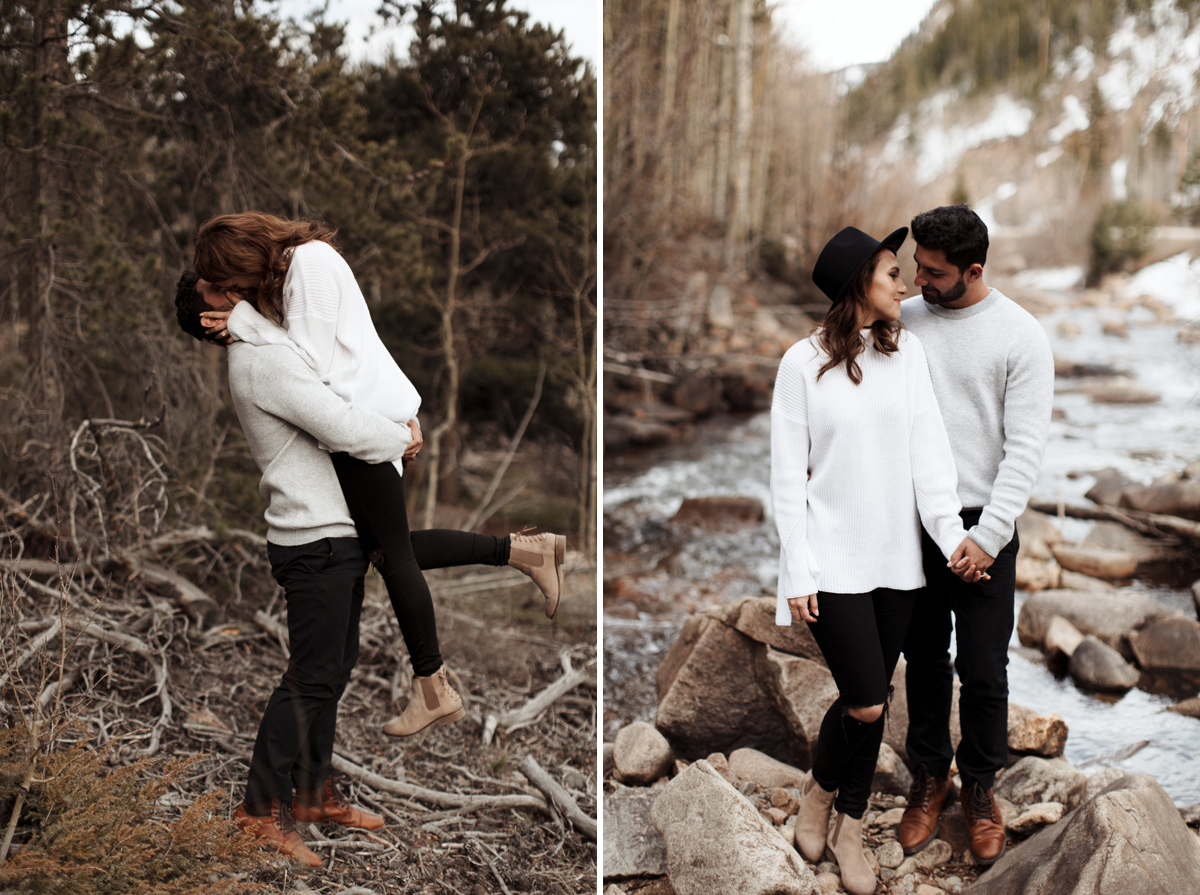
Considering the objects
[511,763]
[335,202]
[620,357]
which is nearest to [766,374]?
[620,357]

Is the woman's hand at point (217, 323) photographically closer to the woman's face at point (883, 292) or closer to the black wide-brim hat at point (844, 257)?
the black wide-brim hat at point (844, 257)

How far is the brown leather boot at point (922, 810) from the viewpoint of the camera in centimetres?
239

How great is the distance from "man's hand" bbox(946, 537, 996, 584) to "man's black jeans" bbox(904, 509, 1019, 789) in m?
0.12

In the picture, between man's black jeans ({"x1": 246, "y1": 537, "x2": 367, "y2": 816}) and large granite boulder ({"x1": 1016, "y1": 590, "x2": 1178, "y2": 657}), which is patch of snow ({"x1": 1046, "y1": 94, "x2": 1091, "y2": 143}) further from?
man's black jeans ({"x1": 246, "y1": 537, "x2": 367, "y2": 816})

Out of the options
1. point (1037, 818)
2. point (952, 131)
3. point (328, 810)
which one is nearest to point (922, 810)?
point (1037, 818)

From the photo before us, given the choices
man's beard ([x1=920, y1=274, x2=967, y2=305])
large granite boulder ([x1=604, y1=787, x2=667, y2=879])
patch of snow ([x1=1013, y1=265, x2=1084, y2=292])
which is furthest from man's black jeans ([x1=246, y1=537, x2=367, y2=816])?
patch of snow ([x1=1013, y1=265, x2=1084, y2=292])

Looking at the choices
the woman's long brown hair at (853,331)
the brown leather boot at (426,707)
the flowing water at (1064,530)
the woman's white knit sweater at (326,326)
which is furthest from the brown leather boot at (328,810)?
the woman's long brown hair at (853,331)

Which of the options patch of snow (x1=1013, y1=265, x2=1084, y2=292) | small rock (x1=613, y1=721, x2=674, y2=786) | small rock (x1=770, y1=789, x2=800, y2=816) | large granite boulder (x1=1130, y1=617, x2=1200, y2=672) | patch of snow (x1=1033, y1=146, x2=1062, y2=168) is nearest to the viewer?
small rock (x1=770, y1=789, x2=800, y2=816)

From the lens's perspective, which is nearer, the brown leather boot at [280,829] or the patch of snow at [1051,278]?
the brown leather boot at [280,829]

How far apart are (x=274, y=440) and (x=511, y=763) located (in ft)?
5.91

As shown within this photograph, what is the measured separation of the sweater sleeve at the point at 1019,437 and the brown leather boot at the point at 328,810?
6.03 feet

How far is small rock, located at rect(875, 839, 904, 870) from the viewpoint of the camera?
238 cm

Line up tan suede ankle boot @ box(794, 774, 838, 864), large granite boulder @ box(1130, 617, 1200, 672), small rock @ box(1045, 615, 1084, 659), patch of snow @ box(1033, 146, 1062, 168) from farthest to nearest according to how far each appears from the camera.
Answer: patch of snow @ box(1033, 146, 1062, 168) → small rock @ box(1045, 615, 1084, 659) → large granite boulder @ box(1130, 617, 1200, 672) → tan suede ankle boot @ box(794, 774, 838, 864)

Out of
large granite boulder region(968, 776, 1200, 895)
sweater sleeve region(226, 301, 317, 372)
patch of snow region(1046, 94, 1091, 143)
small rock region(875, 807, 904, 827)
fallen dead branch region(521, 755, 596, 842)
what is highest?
patch of snow region(1046, 94, 1091, 143)
